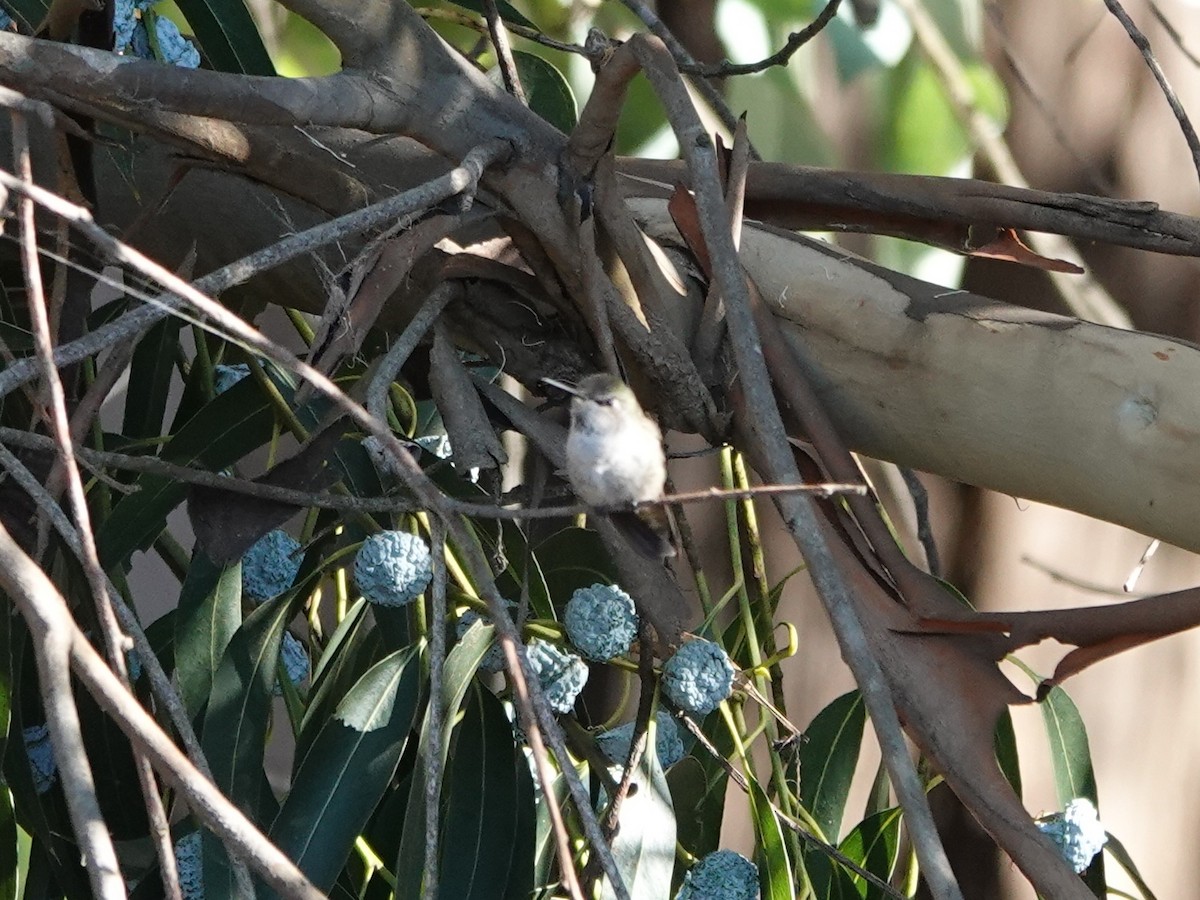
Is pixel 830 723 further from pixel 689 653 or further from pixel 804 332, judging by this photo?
pixel 804 332

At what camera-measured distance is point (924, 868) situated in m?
0.38

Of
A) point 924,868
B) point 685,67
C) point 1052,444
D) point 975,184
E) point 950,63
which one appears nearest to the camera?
point 924,868

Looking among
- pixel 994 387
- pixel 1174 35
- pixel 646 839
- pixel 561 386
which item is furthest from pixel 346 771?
pixel 1174 35

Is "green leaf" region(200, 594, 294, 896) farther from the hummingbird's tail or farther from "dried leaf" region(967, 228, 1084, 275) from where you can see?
"dried leaf" region(967, 228, 1084, 275)

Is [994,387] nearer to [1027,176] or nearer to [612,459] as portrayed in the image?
[612,459]

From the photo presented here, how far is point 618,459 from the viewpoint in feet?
1.72

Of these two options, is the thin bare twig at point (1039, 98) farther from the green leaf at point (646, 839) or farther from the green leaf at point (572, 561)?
the green leaf at point (646, 839)

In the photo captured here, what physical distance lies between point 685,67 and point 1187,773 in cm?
101

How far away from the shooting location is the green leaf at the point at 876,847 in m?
0.86

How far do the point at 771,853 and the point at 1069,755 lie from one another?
0.29 meters

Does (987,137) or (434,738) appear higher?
(987,137)

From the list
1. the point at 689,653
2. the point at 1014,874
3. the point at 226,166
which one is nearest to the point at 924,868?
the point at 689,653

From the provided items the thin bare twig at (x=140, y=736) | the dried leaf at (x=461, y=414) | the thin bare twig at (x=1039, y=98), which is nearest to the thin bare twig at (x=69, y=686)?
the thin bare twig at (x=140, y=736)

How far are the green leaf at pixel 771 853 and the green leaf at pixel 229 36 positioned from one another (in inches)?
22.6
